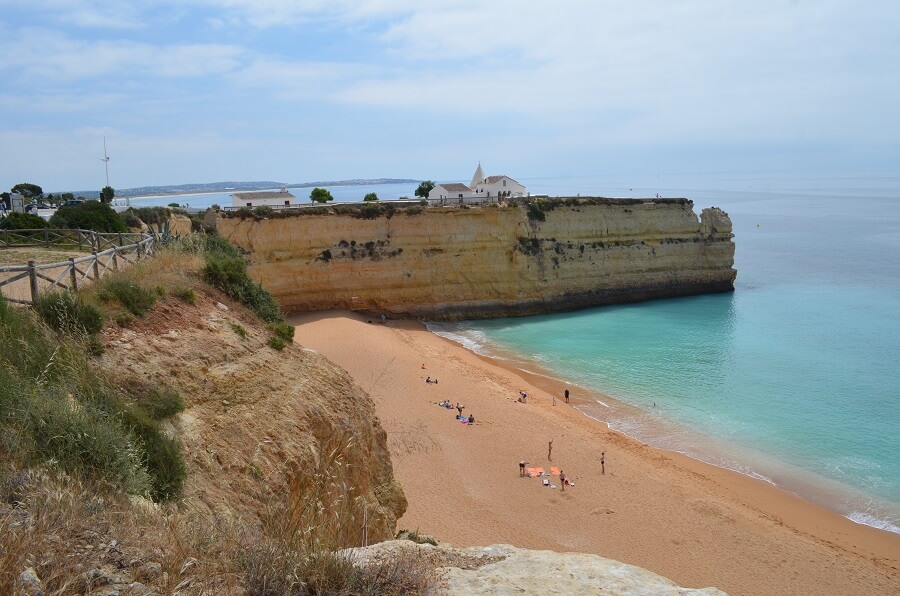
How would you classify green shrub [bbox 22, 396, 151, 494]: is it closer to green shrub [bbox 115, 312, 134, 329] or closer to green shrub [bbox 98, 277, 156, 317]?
green shrub [bbox 115, 312, 134, 329]

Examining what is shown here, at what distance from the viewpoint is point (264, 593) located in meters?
3.35

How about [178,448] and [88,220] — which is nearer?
[178,448]

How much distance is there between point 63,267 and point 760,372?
86.8 feet

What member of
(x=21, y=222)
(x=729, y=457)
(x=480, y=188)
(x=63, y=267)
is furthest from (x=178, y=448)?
(x=480, y=188)

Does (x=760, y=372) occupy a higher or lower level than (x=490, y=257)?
lower

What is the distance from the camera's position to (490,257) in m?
36.3

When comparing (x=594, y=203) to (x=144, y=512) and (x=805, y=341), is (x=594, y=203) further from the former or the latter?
(x=144, y=512)

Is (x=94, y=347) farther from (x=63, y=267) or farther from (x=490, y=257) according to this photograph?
(x=490, y=257)

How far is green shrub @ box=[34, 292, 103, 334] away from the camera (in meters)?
6.14

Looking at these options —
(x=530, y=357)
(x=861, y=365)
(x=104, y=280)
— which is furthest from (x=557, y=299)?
(x=104, y=280)

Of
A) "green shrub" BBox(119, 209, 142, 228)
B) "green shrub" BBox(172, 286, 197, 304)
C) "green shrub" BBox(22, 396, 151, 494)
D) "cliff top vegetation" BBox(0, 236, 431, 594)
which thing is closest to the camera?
"cliff top vegetation" BBox(0, 236, 431, 594)

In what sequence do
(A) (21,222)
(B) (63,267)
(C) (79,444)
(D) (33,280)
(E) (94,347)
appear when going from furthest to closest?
(A) (21,222) → (B) (63,267) → (D) (33,280) → (E) (94,347) → (C) (79,444)

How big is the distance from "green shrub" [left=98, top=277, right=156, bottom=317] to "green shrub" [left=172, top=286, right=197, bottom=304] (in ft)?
1.94

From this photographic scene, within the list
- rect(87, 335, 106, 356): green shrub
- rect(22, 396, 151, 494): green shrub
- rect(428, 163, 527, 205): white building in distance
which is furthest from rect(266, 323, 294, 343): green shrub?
rect(428, 163, 527, 205): white building in distance
